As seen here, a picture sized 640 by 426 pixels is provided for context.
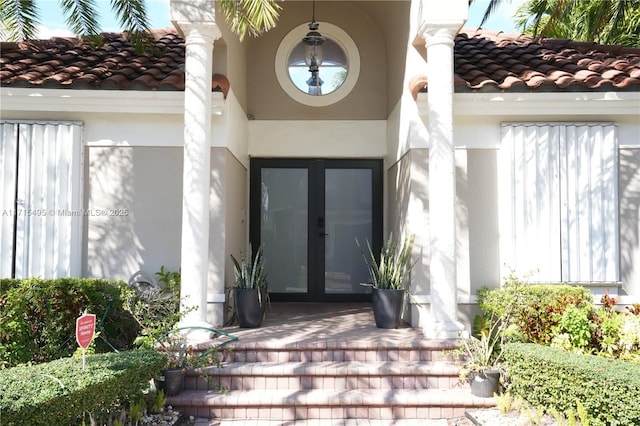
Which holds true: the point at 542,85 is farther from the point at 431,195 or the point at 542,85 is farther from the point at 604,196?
the point at 431,195

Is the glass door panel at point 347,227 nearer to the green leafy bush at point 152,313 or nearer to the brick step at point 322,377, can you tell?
the green leafy bush at point 152,313

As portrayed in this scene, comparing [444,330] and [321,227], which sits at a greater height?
[321,227]

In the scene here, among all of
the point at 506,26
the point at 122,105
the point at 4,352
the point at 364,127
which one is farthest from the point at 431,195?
the point at 506,26

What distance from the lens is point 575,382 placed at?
16.3ft

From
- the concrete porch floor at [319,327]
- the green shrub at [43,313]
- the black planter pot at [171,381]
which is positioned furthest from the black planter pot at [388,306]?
the green shrub at [43,313]

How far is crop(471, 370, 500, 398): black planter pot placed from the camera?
229 inches

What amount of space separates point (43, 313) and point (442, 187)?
5.37 metres

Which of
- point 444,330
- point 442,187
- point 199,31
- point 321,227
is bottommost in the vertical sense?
point 444,330

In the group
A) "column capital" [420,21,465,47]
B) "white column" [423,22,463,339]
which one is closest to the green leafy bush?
"white column" [423,22,463,339]

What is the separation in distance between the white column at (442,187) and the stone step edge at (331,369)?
697mm

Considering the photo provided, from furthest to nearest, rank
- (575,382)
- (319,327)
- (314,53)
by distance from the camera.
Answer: (314,53), (319,327), (575,382)

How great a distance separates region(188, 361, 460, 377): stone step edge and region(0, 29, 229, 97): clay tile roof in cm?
403

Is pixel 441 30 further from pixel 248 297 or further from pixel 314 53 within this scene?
pixel 248 297

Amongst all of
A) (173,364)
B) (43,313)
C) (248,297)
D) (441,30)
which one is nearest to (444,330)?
(248,297)
